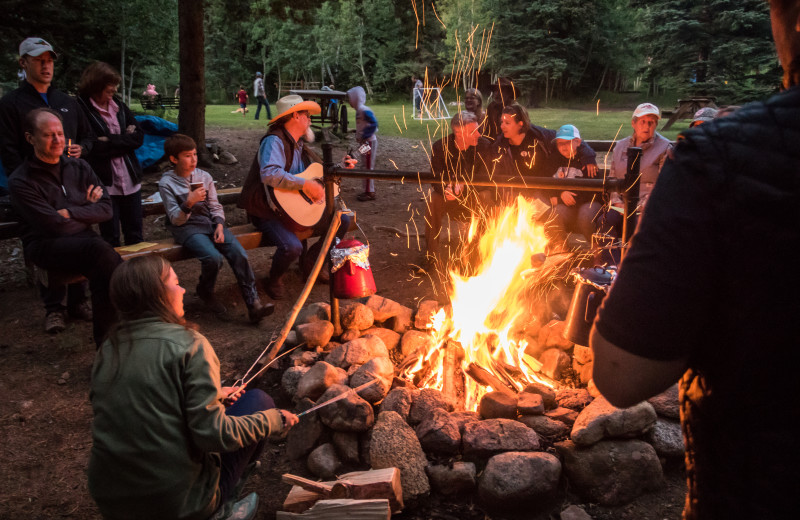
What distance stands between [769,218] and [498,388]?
2.68 m

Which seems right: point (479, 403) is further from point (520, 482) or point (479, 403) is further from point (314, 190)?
point (314, 190)

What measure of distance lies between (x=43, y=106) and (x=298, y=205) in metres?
2.28

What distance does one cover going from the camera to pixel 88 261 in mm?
4328

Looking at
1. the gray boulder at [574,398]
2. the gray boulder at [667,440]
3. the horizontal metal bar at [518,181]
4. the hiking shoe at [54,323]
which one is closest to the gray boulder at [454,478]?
the gray boulder at [574,398]

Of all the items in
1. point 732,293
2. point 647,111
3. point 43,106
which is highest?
point 647,111

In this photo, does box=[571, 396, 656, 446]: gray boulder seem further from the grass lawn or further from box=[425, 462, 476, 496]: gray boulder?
the grass lawn

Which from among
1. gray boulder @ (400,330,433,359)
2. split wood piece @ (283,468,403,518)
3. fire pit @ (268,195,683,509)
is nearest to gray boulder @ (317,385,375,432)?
fire pit @ (268,195,683,509)

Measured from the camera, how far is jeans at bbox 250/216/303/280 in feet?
17.4

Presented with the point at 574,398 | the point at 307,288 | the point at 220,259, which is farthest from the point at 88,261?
the point at 574,398

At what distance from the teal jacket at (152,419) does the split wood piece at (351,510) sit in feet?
2.23

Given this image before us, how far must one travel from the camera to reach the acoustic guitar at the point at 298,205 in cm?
528

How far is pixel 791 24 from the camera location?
936 millimetres

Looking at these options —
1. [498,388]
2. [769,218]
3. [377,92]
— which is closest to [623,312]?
[769,218]

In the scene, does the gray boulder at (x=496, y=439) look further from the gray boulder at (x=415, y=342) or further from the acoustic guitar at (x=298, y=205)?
the acoustic guitar at (x=298, y=205)
